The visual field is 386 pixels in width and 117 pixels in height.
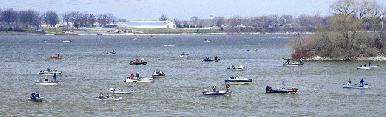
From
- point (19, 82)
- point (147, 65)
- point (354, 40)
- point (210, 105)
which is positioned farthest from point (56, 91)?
point (354, 40)

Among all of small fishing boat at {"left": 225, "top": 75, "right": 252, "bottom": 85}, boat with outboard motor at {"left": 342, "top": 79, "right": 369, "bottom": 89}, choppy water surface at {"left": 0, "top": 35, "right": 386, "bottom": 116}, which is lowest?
choppy water surface at {"left": 0, "top": 35, "right": 386, "bottom": 116}

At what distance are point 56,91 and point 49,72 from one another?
16.3 meters

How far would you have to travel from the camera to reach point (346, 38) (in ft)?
304

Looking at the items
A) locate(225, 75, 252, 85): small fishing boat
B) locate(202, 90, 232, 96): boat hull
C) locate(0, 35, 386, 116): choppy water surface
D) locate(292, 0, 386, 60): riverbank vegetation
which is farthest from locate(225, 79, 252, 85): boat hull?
locate(292, 0, 386, 60): riverbank vegetation

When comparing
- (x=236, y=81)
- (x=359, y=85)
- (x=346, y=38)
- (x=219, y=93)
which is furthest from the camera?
(x=346, y=38)

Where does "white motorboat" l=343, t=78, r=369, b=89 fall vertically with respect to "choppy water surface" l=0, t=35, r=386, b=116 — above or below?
above

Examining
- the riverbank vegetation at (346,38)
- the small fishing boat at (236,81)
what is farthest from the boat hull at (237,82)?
the riverbank vegetation at (346,38)

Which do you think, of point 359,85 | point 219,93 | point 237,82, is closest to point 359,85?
point 359,85

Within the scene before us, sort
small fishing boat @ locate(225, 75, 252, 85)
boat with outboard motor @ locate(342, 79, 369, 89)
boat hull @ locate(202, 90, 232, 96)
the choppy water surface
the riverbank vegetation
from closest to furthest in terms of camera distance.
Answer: the choppy water surface → boat hull @ locate(202, 90, 232, 96) → boat with outboard motor @ locate(342, 79, 369, 89) → small fishing boat @ locate(225, 75, 252, 85) → the riverbank vegetation

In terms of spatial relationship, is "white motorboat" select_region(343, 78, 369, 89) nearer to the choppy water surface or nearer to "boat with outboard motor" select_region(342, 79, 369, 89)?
"boat with outboard motor" select_region(342, 79, 369, 89)

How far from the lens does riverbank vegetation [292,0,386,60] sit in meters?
91.6

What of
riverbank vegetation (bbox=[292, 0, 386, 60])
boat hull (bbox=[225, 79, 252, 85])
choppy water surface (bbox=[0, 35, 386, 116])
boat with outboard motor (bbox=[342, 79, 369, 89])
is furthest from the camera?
riverbank vegetation (bbox=[292, 0, 386, 60])

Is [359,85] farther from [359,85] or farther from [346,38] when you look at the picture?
[346,38]

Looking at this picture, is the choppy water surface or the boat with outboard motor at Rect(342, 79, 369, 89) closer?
the choppy water surface
